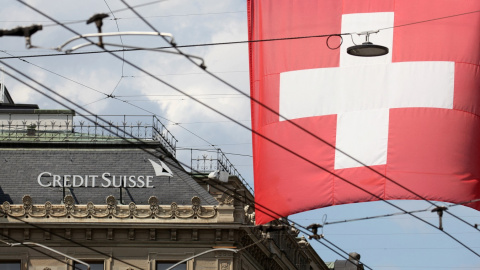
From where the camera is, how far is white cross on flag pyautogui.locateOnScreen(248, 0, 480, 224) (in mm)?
34500

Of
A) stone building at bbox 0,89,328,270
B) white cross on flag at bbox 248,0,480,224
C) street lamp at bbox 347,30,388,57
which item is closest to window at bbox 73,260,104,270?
stone building at bbox 0,89,328,270

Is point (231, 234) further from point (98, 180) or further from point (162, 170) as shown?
point (98, 180)

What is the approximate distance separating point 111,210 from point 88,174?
3.01 meters

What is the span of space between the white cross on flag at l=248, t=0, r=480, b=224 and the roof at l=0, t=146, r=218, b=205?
3678 cm

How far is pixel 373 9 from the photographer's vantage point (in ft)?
116

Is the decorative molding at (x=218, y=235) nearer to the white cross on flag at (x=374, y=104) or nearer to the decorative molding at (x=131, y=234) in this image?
the decorative molding at (x=131, y=234)

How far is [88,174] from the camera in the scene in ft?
241

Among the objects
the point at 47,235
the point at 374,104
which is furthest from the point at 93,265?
the point at 374,104

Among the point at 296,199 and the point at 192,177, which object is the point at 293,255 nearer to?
the point at 192,177

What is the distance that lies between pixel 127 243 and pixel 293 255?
24263mm

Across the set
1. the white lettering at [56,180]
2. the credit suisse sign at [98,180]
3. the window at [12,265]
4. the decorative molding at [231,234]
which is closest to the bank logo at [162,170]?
the credit suisse sign at [98,180]

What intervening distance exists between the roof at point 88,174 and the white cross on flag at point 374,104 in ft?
121

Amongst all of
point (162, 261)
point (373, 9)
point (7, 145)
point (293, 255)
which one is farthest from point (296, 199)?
point (293, 255)

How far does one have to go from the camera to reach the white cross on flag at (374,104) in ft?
113
